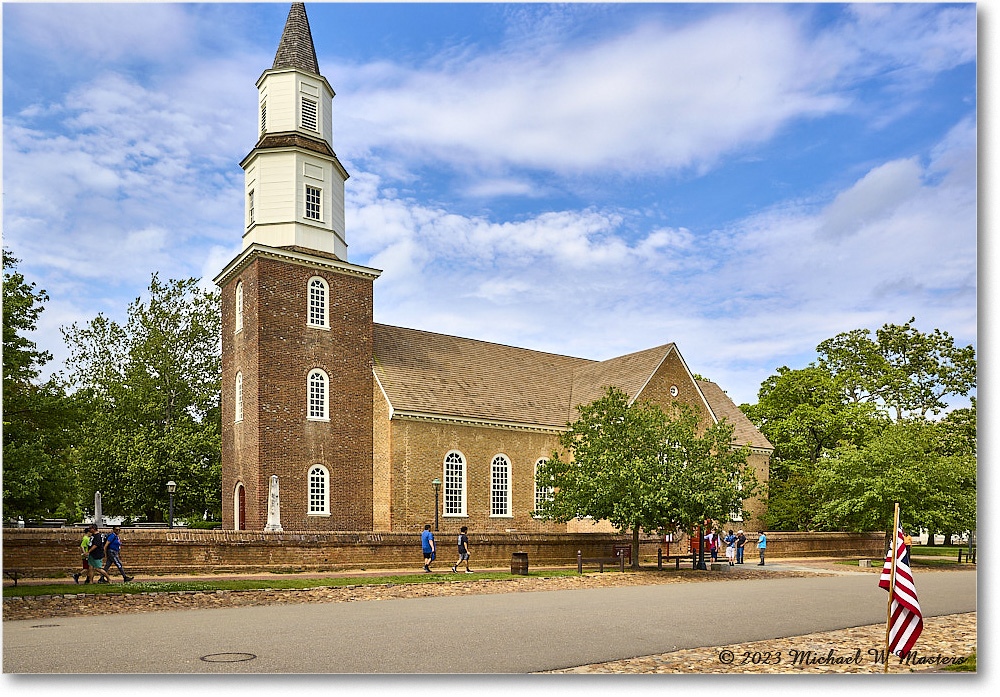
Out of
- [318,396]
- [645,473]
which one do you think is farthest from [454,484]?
[645,473]

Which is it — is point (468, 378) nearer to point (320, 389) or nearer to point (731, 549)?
point (320, 389)

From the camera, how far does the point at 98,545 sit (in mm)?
19266

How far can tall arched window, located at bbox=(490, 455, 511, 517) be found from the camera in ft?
111

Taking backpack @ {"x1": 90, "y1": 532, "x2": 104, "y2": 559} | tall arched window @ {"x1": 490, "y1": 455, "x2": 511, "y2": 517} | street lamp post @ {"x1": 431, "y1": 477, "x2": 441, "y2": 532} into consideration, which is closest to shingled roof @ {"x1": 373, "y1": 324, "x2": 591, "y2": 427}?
tall arched window @ {"x1": 490, "y1": 455, "x2": 511, "y2": 517}

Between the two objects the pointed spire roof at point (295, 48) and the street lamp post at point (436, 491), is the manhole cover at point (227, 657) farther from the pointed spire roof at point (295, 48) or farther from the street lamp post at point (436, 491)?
the pointed spire roof at point (295, 48)

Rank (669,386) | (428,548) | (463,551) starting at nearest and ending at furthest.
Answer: (428,548) → (463,551) → (669,386)

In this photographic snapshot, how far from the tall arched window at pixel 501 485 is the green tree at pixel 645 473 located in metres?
6.73

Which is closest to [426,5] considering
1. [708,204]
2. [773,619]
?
[708,204]

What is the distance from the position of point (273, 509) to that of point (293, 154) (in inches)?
485

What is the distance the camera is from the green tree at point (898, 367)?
1916 centimetres

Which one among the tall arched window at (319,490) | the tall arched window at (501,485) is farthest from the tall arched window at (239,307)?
the tall arched window at (501,485)

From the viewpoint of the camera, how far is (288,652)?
11.0 meters

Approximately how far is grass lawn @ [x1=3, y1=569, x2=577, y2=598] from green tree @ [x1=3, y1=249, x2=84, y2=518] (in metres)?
3.62

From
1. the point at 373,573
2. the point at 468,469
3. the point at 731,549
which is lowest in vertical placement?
the point at 731,549
